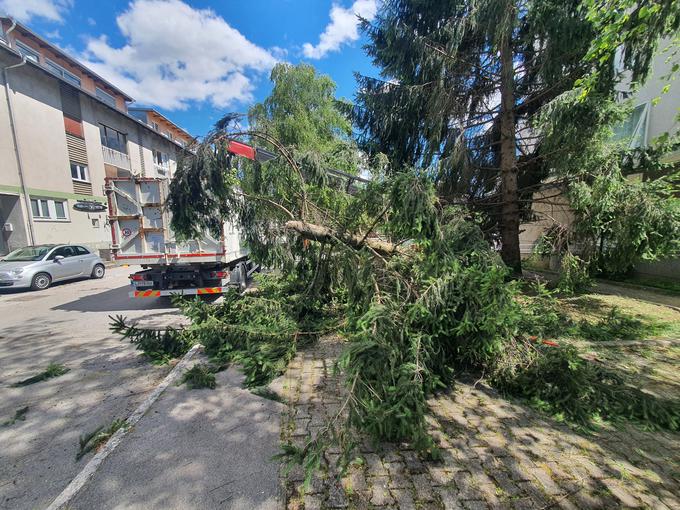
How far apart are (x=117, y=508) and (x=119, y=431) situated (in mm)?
899

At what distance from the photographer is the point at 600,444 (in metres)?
2.46

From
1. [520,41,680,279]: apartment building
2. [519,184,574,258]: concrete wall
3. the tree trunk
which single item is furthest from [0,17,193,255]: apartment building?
[520,41,680,279]: apartment building

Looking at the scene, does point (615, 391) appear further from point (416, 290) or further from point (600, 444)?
point (416, 290)

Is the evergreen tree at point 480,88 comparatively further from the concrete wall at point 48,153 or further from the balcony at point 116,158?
the balcony at point 116,158

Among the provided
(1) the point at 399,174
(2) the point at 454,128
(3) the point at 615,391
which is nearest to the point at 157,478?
(1) the point at 399,174

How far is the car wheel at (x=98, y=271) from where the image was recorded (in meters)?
11.9

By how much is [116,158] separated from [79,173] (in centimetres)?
341

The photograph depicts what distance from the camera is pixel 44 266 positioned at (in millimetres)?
9992

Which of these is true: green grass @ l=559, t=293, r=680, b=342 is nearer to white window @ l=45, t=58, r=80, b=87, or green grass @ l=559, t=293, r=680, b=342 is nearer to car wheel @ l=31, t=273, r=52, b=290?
car wheel @ l=31, t=273, r=52, b=290

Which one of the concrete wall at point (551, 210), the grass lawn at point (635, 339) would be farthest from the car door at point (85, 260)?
the concrete wall at point (551, 210)

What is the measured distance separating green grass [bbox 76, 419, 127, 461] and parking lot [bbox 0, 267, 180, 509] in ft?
0.27

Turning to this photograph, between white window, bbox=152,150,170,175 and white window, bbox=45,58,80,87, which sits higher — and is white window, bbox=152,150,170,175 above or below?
below

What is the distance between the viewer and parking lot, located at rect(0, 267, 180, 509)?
235 centimetres

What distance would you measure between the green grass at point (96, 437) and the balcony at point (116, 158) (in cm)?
2188
